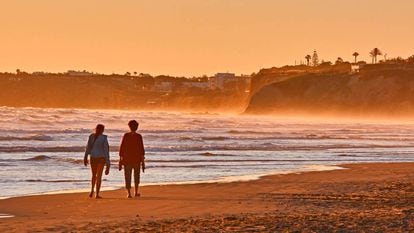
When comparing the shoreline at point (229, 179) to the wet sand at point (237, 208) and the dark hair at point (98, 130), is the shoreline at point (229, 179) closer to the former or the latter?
the wet sand at point (237, 208)

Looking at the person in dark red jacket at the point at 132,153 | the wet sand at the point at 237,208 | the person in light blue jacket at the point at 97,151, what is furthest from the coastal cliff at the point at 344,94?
the person in light blue jacket at the point at 97,151

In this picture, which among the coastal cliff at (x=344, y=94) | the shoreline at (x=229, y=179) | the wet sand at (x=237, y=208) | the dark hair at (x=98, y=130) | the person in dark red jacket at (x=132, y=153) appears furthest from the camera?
the coastal cliff at (x=344, y=94)

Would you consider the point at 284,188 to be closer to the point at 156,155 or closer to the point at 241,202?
the point at 241,202

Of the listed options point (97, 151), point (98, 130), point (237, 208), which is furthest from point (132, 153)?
point (237, 208)

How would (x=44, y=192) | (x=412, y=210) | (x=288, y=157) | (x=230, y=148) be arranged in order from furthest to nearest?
(x=230, y=148) → (x=288, y=157) → (x=44, y=192) → (x=412, y=210)

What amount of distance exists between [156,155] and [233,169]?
828 centimetres

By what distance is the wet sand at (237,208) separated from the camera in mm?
12680

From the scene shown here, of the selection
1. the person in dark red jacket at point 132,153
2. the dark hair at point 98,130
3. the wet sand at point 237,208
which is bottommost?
the wet sand at point 237,208

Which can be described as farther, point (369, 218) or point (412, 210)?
point (412, 210)

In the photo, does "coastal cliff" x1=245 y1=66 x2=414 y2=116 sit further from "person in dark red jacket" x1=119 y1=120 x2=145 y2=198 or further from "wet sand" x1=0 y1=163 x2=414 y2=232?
"person in dark red jacket" x1=119 y1=120 x2=145 y2=198

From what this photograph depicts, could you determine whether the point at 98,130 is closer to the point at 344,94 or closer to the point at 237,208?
the point at 237,208

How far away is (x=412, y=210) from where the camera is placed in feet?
46.5

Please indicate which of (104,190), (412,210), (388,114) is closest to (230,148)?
(104,190)

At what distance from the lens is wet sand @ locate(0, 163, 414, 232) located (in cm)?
1268
